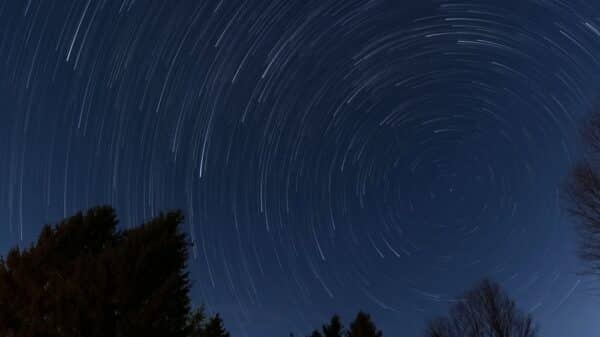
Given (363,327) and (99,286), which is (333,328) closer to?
(363,327)

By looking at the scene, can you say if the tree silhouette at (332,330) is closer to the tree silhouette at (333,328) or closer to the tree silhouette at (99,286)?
the tree silhouette at (333,328)

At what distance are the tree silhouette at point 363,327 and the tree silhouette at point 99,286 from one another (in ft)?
44.6

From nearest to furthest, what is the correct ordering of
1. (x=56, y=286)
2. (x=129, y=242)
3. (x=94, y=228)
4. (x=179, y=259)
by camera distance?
(x=56, y=286) < (x=129, y=242) < (x=179, y=259) < (x=94, y=228)

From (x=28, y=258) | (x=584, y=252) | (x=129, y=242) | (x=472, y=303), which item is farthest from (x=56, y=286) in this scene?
(x=472, y=303)

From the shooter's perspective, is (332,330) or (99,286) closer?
(99,286)

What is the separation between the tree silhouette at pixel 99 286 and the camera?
8500 millimetres

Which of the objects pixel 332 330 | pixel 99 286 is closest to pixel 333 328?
pixel 332 330

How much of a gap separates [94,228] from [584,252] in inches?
523

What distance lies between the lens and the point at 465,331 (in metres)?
17.7

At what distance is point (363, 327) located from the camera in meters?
21.4

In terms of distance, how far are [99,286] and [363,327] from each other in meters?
15.9

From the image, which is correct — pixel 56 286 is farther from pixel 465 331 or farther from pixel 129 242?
pixel 465 331

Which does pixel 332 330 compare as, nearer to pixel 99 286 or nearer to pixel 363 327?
pixel 363 327

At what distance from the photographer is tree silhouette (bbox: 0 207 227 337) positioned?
8.50 metres
